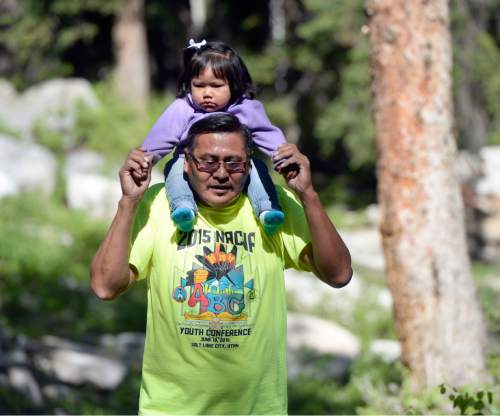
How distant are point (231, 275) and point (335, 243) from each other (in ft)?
1.15

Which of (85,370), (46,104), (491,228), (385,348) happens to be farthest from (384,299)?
(46,104)

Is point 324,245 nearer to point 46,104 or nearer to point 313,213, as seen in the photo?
point 313,213

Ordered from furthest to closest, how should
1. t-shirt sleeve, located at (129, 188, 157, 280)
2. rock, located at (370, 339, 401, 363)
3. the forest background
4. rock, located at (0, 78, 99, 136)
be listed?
rock, located at (0, 78, 99, 136), rock, located at (370, 339, 401, 363), the forest background, t-shirt sleeve, located at (129, 188, 157, 280)

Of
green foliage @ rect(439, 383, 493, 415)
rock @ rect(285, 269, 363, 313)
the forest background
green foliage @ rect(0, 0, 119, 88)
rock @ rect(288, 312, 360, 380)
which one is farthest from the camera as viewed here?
green foliage @ rect(0, 0, 119, 88)

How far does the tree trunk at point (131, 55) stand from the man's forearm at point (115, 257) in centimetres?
1552

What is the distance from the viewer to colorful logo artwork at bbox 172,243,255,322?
296 cm

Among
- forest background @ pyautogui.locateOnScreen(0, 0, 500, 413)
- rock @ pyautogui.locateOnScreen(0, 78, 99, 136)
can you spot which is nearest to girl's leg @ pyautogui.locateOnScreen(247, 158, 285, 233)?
forest background @ pyautogui.locateOnScreen(0, 0, 500, 413)

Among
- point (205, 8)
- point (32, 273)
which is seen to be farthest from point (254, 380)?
point (205, 8)

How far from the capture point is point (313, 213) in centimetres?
290

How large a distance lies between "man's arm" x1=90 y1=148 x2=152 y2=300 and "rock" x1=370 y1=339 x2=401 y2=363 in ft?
19.3

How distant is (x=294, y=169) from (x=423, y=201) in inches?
114

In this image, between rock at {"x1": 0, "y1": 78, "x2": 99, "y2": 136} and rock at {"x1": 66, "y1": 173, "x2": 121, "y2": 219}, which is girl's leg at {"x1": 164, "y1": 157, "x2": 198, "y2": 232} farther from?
rock at {"x1": 0, "y1": 78, "x2": 99, "y2": 136}

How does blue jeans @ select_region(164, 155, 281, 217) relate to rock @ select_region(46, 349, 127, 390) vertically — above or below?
above

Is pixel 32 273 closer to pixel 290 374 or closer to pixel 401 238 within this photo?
pixel 290 374
